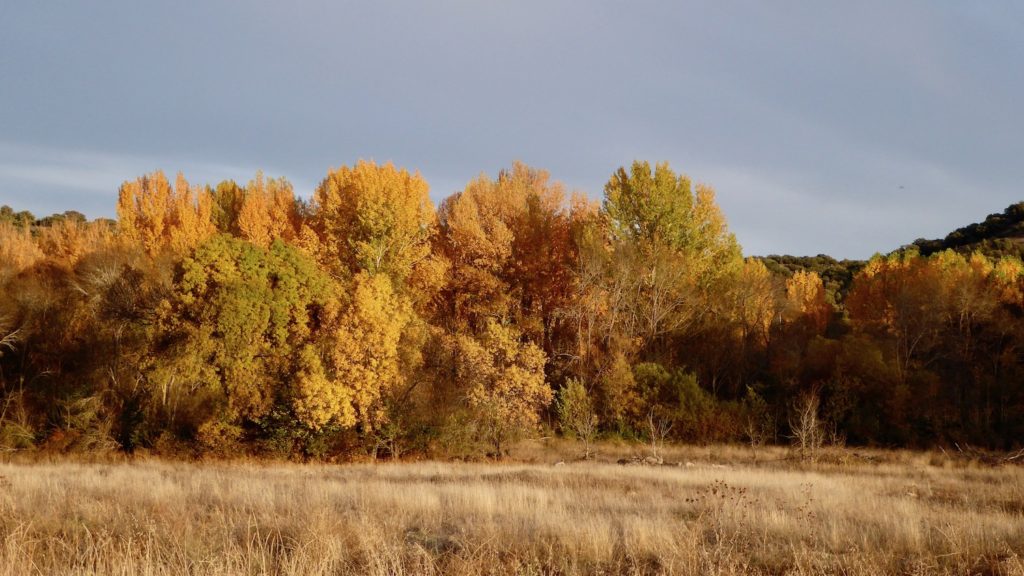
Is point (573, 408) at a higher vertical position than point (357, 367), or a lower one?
lower

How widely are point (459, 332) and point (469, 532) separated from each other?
26.0m

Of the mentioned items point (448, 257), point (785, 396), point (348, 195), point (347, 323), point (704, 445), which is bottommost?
point (704, 445)

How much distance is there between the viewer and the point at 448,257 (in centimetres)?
4059

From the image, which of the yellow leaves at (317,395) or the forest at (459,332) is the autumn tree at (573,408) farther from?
the yellow leaves at (317,395)

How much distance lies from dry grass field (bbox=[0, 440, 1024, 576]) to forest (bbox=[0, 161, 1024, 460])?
14.6 meters

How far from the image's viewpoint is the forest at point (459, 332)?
2828cm

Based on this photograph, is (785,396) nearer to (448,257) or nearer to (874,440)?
(874,440)

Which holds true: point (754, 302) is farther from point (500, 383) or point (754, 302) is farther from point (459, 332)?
point (500, 383)

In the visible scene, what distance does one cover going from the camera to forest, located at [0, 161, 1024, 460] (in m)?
28.3

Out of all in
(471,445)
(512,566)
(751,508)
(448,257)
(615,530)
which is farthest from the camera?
(448,257)

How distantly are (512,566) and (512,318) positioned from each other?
33.4m

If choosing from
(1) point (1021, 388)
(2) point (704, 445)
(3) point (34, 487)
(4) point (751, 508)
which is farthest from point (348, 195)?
(1) point (1021, 388)

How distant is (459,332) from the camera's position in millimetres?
34094

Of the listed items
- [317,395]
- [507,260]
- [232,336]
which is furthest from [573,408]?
[232,336]
